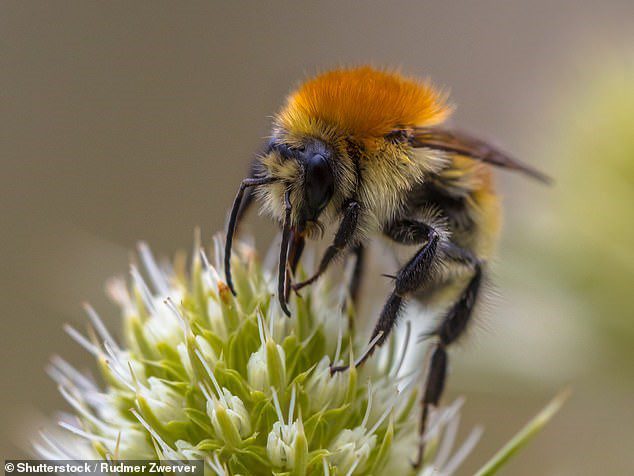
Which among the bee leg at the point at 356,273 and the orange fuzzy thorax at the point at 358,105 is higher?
the orange fuzzy thorax at the point at 358,105

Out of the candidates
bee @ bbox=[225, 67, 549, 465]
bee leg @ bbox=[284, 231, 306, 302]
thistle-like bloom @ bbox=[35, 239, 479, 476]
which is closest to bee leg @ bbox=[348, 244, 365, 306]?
bee @ bbox=[225, 67, 549, 465]

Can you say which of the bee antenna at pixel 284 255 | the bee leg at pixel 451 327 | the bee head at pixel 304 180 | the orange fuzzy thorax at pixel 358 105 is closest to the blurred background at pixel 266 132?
the bee leg at pixel 451 327

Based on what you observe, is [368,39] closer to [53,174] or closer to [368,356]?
[53,174]

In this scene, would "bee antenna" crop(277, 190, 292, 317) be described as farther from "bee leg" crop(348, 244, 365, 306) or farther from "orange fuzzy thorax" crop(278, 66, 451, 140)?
"bee leg" crop(348, 244, 365, 306)

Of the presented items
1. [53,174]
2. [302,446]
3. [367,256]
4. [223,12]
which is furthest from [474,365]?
[223,12]

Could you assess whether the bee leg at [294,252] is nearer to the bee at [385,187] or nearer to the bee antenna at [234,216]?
the bee at [385,187]

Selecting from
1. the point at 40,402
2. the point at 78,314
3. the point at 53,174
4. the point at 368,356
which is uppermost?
the point at 368,356

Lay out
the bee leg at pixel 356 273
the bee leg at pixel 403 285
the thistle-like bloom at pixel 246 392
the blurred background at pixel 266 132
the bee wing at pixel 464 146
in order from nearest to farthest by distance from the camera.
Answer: the thistle-like bloom at pixel 246 392
the bee leg at pixel 403 285
the bee wing at pixel 464 146
the bee leg at pixel 356 273
the blurred background at pixel 266 132

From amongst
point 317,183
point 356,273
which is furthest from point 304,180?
point 356,273

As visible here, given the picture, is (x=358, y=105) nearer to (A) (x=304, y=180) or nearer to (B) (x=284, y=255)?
(A) (x=304, y=180)

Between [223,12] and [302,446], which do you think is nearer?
[302,446]
